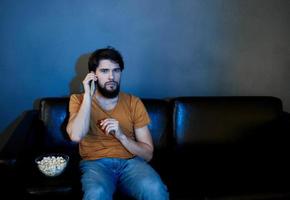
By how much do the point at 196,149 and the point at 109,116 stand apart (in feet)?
2.34

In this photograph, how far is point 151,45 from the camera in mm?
2479

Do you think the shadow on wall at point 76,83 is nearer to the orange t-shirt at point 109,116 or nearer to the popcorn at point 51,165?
the orange t-shirt at point 109,116

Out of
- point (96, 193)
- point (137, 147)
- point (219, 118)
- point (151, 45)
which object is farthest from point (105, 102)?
point (219, 118)

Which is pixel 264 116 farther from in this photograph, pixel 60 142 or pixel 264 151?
pixel 60 142

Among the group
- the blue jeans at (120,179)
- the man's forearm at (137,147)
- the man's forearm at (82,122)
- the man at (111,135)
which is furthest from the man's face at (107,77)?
the blue jeans at (120,179)

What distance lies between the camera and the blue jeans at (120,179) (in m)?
1.58

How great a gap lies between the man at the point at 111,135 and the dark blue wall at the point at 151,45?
506 millimetres

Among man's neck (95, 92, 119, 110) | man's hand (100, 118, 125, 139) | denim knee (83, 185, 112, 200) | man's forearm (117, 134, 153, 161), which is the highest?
man's neck (95, 92, 119, 110)

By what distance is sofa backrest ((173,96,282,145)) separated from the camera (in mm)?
2283

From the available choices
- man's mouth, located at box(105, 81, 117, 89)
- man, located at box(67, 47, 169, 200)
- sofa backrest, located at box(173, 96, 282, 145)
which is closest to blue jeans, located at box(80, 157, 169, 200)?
man, located at box(67, 47, 169, 200)

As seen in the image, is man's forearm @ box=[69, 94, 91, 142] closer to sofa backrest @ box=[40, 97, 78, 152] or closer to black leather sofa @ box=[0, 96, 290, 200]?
black leather sofa @ box=[0, 96, 290, 200]

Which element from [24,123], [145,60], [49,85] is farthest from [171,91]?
[24,123]

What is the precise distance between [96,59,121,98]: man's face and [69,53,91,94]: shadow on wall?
20.9 inches

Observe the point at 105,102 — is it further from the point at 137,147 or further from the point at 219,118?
the point at 219,118
